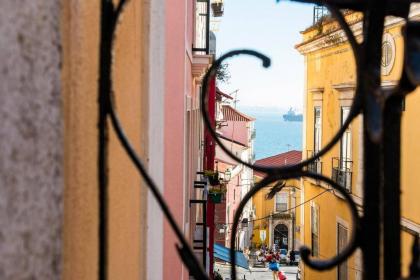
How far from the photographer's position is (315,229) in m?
16.5

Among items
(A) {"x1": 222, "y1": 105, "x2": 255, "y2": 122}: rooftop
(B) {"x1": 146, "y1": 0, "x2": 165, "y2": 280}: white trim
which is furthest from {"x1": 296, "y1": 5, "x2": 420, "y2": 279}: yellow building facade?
(A) {"x1": 222, "y1": 105, "x2": 255, "y2": 122}: rooftop

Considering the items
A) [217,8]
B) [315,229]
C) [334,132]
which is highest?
[217,8]

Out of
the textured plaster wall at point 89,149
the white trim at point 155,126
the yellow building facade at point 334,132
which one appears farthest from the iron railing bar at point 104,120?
the yellow building facade at point 334,132

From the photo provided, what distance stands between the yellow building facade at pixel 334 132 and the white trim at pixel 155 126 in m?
7.18

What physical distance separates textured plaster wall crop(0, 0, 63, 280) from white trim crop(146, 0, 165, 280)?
1.29 metres

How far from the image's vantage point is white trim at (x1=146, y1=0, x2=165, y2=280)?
265cm

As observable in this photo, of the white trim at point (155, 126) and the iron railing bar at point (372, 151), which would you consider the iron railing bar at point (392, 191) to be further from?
the white trim at point (155, 126)

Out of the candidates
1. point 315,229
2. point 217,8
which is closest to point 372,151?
point 315,229

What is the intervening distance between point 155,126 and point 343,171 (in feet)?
36.1

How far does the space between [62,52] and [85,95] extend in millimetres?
184

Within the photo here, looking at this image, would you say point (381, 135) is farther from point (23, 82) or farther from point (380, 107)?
point (23, 82)

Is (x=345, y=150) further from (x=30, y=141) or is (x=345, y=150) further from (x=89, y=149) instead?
(x=30, y=141)

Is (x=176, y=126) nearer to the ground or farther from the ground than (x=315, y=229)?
farther from the ground

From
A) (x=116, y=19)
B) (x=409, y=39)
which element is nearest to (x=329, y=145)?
(x=409, y=39)
